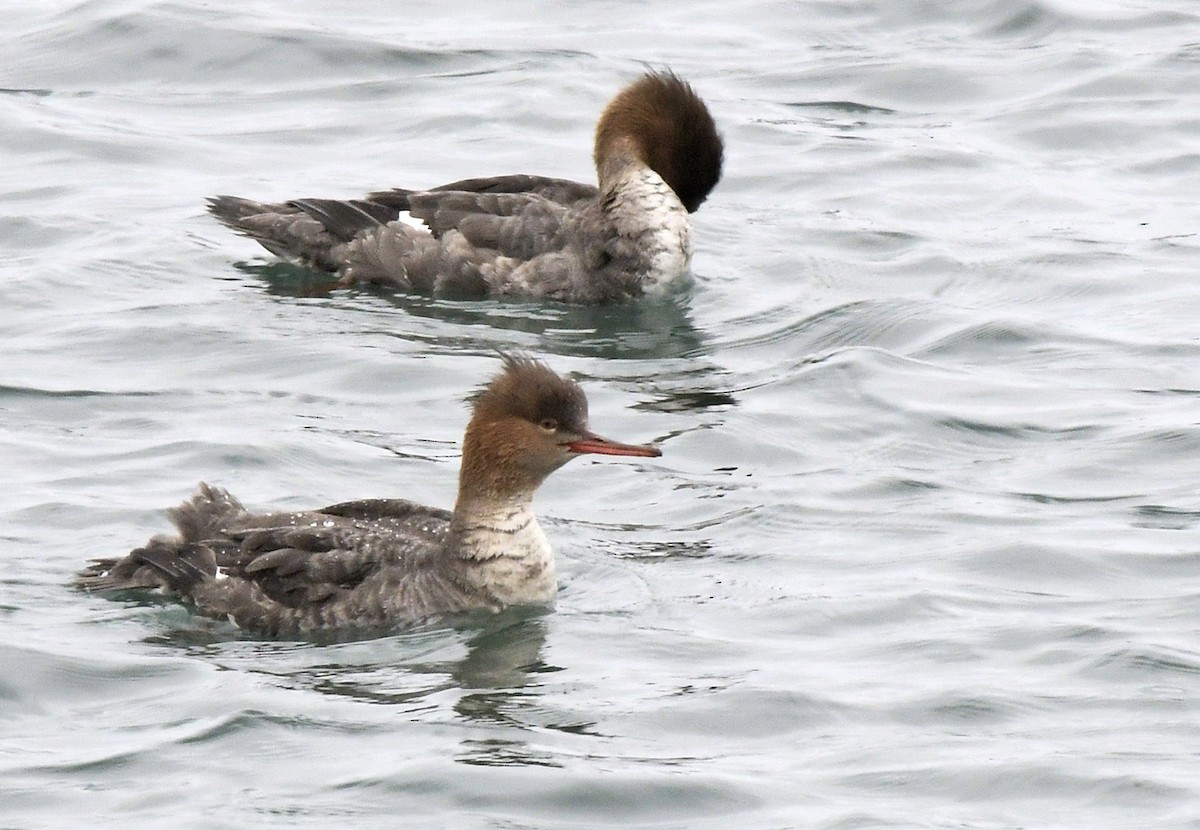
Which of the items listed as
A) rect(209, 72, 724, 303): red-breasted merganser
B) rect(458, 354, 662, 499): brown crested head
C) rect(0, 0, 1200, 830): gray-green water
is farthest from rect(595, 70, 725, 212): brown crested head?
rect(458, 354, 662, 499): brown crested head

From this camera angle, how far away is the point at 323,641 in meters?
9.45

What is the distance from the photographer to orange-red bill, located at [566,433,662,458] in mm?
9594

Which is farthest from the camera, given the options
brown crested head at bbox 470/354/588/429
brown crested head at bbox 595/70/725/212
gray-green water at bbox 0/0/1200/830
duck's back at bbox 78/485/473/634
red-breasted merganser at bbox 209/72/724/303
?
brown crested head at bbox 595/70/725/212

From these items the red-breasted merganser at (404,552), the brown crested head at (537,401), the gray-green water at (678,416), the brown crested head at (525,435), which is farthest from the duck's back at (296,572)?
the brown crested head at (537,401)

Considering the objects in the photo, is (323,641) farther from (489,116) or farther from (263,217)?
(489,116)

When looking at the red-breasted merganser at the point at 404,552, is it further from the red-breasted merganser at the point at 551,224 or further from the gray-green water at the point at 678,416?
the red-breasted merganser at the point at 551,224

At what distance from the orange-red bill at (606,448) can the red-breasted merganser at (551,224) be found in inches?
170

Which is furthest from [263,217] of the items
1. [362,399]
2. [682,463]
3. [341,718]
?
[341,718]

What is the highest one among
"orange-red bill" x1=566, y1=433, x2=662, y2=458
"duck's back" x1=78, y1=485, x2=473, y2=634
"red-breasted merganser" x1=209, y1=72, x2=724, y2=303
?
"red-breasted merganser" x1=209, y1=72, x2=724, y2=303

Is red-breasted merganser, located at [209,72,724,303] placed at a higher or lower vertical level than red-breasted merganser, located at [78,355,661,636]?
higher

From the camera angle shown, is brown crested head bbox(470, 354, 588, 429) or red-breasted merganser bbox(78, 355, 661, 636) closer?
red-breasted merganser bbox(78, 355, 661, 636)

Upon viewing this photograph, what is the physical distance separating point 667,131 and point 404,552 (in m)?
5.14

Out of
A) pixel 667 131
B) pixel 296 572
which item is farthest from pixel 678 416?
pixel 296 572

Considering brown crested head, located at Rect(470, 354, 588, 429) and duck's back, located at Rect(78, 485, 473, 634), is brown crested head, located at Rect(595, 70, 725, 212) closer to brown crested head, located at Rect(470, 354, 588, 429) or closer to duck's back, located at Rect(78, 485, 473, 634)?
brown crested head, located at Rect(470, 354, 588, 429)
